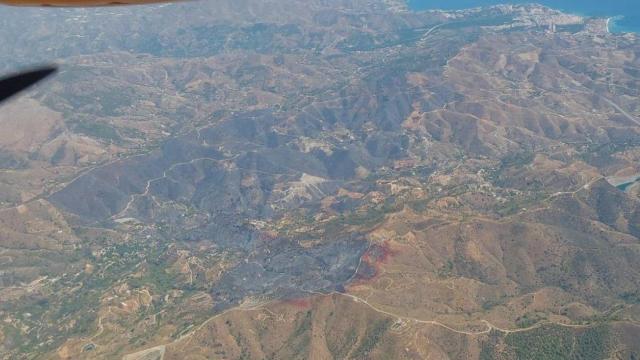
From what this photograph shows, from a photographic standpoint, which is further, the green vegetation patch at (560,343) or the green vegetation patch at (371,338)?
the green vegetation patch at (371,338)

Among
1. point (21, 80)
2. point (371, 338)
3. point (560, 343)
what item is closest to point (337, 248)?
point (371, 338)

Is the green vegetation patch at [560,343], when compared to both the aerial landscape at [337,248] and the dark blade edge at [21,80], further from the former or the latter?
the dark blade edge at [21,80]

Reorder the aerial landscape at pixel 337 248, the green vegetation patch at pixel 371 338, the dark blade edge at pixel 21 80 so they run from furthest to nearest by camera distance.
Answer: the aerial landscape at pixel 337 248 → the green vegetation patch at pixel 371 338 → the dark blade edge at pixel 21 80

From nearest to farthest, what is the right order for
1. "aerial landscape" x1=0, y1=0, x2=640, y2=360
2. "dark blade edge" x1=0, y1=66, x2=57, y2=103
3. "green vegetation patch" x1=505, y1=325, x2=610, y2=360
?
"dark blade edge" x1=0, y1=66, x2=57, y2=103
"green vegetation patch" x1=505, y1=325, x2=610, y2=360
"aerial landscape" x1=0, y1=0, x2=640, y2=360

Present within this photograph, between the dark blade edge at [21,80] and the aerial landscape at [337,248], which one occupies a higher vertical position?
the dark blade edge at [21,80]

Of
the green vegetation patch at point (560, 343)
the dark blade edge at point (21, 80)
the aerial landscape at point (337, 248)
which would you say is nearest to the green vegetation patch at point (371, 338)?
the aerial landscape at point (337, 248)

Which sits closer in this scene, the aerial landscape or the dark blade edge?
the dark blade edge

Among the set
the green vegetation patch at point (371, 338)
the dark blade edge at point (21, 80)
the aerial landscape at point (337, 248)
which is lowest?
the aerial landscape at point (337, 248)

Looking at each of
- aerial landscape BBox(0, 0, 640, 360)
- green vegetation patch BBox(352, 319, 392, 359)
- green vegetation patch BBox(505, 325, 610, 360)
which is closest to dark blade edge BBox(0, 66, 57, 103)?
aerial landscape BBox(0, 0, 640, 360)

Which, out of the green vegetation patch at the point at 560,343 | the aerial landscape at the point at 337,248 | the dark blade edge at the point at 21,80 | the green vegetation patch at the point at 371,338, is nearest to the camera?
the dark blade edge at the point at 21,80

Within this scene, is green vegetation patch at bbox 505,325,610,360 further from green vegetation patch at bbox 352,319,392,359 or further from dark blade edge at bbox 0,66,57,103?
dark blade edge at bbox 0,66,57,103
